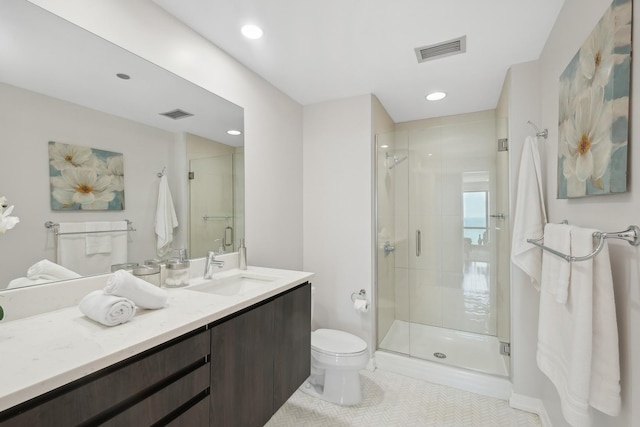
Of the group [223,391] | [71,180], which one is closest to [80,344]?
[223,391]

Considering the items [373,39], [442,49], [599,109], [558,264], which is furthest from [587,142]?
[373,39]

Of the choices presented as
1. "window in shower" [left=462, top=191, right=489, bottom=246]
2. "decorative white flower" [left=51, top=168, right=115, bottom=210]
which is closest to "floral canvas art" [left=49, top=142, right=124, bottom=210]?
"decorative white flower" [left=51, top=168, right=115, bottom=210]

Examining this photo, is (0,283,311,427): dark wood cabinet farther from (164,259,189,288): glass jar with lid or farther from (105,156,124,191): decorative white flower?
(105,156,124,191): decorative white flower

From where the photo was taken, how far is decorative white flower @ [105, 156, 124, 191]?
135 centimetres

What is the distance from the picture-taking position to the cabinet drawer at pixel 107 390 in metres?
0.66

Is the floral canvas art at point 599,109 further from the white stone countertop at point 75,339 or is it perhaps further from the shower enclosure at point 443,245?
the white stone countertop at point 75,339

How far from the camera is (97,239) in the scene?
1.32m

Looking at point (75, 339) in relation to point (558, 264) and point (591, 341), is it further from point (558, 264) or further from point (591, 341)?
point (558, 264)

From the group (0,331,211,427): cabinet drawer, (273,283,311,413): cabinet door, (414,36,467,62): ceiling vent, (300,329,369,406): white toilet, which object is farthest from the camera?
(300,329,369,406): white toilet

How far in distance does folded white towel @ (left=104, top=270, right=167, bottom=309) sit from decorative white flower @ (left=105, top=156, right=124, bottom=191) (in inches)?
19.8

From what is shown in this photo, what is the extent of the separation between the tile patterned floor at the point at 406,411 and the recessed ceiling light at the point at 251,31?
2.45m

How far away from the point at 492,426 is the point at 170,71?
2901 millimetres

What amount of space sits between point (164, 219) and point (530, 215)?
2.15 meters

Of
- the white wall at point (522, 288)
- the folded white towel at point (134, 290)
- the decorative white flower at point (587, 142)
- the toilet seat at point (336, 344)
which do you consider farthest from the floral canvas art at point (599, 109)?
the folded white towel at point (134, 290)
